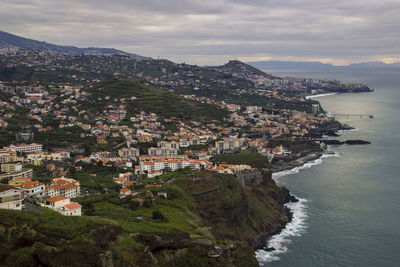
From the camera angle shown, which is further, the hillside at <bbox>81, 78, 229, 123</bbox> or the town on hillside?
the hillside at <bbox>81, 78, 229, 123</bbox>

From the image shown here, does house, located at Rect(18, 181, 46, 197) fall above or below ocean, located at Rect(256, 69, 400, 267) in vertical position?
above

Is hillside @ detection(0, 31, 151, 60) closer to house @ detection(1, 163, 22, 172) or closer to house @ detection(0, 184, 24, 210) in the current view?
house @ detection(1, 163, 22, 172)

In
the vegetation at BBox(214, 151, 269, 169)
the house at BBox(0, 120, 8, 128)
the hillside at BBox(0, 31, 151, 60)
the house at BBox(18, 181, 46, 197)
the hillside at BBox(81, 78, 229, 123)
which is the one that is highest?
the hillside at BBox(0, 31, 151, 60)

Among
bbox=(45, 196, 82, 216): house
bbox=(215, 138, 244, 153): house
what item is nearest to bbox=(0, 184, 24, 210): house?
bbox=(45, 196, 82, 216): house

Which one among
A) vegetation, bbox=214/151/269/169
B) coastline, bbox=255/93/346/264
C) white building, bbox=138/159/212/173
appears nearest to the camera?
coastline, bbox=255/93/346/264

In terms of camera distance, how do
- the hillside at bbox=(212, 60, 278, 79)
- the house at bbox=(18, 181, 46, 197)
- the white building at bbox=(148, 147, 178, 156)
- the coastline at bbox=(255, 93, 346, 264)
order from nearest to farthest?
the house at bbox=(18, 181, 46, 197) → the coastline at bbox=(255, 93, 346, 264) → the white building at bbox=(148, 147, 178, 156) → the hillside at bbox=(212, 60, 278, 79)

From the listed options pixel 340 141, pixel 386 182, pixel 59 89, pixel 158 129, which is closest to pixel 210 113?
pixel 158 129
